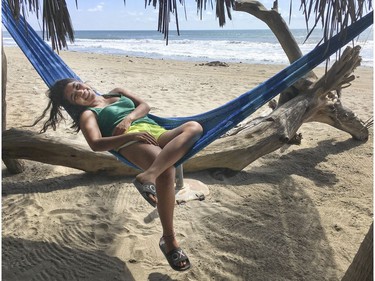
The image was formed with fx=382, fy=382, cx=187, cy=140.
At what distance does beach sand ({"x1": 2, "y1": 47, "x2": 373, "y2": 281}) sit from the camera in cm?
160

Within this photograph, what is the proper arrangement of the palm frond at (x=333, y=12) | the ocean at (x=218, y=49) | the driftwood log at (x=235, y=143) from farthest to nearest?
the ocean at (x=218, y=49), the driftwood log at (x=235, y=143), the palm frond at (x=333, y=12)

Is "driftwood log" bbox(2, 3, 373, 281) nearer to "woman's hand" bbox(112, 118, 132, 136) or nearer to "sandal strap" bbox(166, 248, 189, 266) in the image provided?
"woman's hand" bbox(112, 118, 132, 136)

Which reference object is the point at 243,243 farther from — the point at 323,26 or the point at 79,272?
the point at 323,26

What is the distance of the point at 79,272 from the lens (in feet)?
5.14

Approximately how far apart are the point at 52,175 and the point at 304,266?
159 cm

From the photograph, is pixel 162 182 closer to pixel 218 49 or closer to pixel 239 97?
pixel 239 97

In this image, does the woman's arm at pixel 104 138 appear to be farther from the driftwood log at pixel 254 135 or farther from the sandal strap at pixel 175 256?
the driftwood log at pixel 254 135

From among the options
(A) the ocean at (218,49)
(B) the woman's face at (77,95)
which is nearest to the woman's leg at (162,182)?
(B) the woman's face at (77,95)

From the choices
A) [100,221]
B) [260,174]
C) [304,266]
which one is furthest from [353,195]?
[100,221]

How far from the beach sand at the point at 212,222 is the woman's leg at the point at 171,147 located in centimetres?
46

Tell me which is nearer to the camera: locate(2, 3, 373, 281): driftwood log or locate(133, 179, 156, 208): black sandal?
locate(133, 179, 156, 208): black sandal

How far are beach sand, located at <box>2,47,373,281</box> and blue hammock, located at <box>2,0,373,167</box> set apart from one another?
1.52 feet

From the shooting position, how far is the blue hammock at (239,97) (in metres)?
1.82

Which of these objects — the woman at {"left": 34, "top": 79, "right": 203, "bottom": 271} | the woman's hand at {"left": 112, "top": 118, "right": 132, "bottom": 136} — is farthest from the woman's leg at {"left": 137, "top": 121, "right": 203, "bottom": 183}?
the woman's hand at {"left": 112, "top": 118, "right": 132, "bottom": 136}
